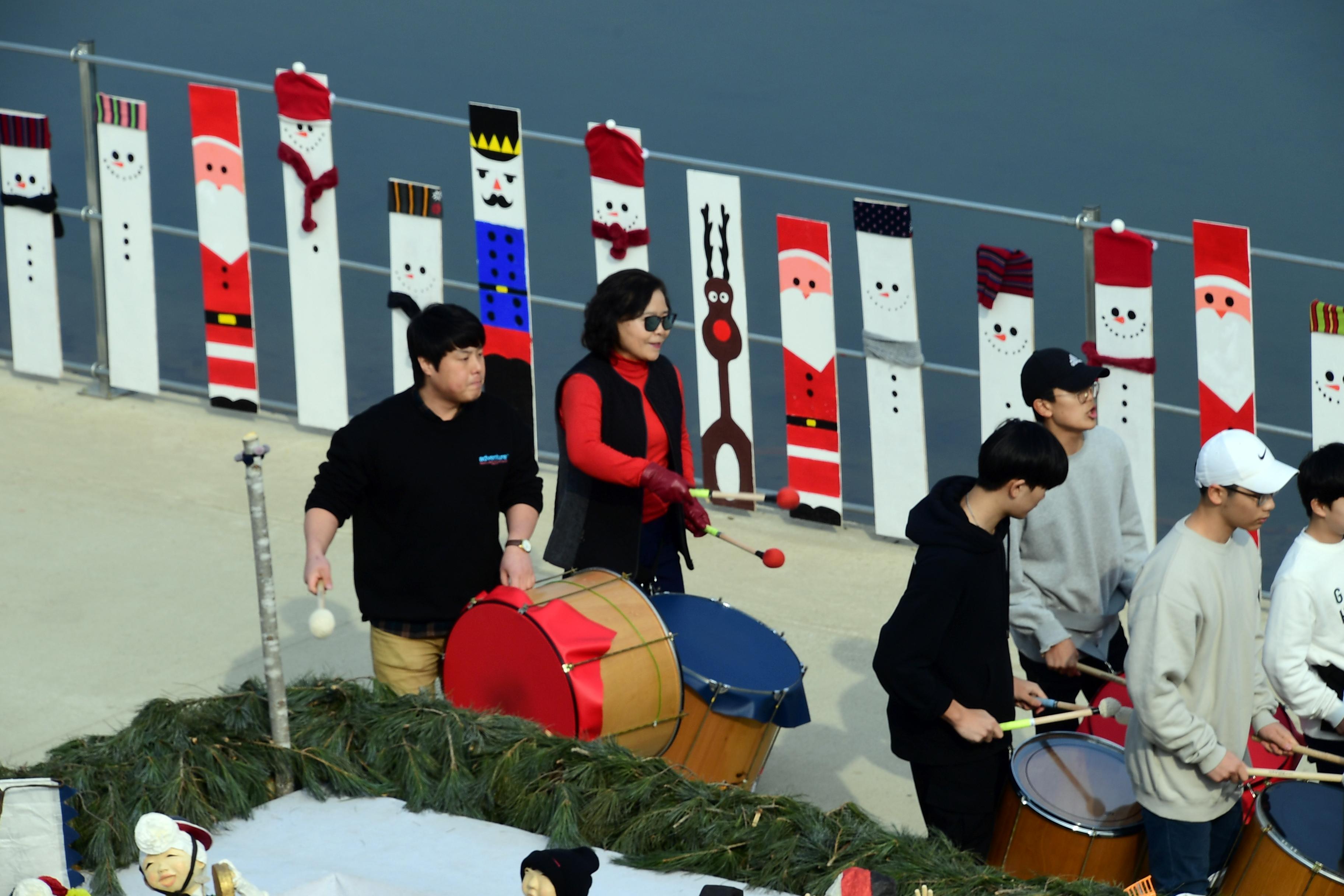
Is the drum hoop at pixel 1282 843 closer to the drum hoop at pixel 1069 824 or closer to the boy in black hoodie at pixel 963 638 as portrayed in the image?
the drum hoop at pixel 1069 824

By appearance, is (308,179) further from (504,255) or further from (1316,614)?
(1316,614)

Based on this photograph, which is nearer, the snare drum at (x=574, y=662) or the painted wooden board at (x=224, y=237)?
the snare drum at (x=574, y=662)

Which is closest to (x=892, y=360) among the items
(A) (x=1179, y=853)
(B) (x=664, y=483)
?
(B) (x=664, y=483)

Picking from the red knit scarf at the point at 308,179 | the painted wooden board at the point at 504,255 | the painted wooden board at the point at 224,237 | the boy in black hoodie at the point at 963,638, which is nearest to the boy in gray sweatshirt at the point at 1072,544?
the boy in black hoodie at the point at 963,638

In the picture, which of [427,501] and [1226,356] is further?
[1226,356]

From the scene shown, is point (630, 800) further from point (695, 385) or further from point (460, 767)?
point (695, 385)

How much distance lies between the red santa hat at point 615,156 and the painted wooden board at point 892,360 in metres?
1.02

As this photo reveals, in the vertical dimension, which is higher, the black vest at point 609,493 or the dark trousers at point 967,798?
the black vest at point 609,493

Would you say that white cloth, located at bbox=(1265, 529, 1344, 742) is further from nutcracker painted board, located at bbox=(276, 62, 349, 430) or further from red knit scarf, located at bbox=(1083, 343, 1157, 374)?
nutcracker painted board, located at bbox=(276, 62, 349, 430)

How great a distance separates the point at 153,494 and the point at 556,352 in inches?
148

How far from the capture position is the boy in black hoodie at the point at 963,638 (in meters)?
3.69

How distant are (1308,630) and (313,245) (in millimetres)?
5483

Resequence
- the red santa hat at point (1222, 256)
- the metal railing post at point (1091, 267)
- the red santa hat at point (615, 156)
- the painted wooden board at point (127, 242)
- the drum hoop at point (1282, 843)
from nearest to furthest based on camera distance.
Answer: the drum hoop at point (1282, 843)
the red santa hat at point (1222, 256)
the metal railing post at point (1091, 267)
the red santa hat at point (615, 156)
the painted wooden board at point (127, 242)

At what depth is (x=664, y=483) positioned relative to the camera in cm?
480
